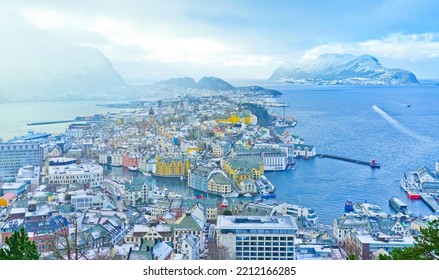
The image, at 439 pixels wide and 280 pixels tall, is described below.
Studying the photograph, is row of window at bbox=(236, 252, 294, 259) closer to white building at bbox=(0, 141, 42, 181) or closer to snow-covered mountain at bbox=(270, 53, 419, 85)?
snow-covered mountain at bbox=(270, 53, 419, 85)

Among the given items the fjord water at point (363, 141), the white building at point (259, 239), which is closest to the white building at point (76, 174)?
the fjord water at point (363, 141)

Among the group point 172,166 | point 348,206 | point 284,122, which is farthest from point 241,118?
point 348,206

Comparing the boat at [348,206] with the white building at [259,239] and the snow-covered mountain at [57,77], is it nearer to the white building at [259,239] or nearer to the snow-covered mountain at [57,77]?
the white building at [259,239]

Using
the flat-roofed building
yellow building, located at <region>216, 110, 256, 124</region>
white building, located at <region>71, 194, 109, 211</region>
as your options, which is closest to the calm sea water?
yellow building, located at <region>216, 110, 256, 124</region>

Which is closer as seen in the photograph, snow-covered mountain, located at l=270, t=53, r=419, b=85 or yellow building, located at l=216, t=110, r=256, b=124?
snow-covered mountain, located at l=270, t=53, r=419, b=85

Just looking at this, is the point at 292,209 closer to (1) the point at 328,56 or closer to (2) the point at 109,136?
(1) the point at 328,56
